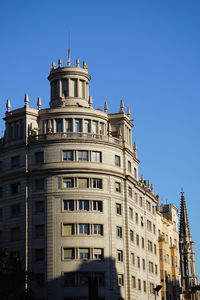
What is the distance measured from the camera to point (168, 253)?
12362 centimetres

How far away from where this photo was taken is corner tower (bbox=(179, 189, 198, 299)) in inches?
7417

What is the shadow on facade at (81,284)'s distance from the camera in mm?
86938

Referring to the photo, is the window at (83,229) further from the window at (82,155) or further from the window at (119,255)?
the window at (82,155)

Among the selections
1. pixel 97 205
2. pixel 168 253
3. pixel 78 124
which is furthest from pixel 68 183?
pixel 168 253

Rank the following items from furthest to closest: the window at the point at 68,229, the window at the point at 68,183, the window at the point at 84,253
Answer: the window at the point at 68,183, the window at the point at 68,229, the window at the point at 84,253

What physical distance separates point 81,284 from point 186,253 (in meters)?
110

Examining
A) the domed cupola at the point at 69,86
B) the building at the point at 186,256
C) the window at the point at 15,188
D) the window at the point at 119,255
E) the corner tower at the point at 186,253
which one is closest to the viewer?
the window at the point at 119,255

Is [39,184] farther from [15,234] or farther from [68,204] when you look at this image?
[15,234]

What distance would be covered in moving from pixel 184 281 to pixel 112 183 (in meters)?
102

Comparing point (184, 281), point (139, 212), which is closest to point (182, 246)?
point (184, 281)

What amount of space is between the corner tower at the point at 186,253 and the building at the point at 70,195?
90.1m

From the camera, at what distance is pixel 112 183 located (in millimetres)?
94125

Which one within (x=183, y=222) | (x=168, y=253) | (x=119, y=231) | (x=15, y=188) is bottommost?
(x=119, y=231)

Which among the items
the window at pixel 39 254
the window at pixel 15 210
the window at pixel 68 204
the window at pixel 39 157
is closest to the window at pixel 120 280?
A: the window at pixel 39 254
